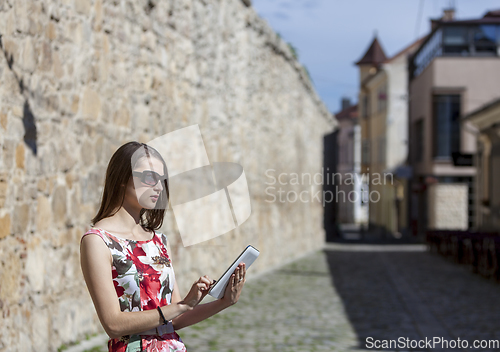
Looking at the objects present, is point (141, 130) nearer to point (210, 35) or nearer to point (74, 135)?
point (74, 135)

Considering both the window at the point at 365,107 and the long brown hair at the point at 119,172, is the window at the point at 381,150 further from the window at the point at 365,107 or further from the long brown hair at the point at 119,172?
the long brown hair at the point at 119,172

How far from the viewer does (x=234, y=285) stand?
207cm

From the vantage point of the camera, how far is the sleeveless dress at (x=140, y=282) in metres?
2.11

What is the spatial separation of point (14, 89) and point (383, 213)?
119ft

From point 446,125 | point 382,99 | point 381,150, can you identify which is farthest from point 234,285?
point 381,150

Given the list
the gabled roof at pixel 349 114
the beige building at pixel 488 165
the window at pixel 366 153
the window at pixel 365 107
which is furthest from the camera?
the gabled roof at pixel 349 114

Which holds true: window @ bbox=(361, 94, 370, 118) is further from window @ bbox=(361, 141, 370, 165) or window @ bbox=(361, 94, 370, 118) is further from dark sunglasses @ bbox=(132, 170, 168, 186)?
dark sunglasses @ bbox=(132, 170, 168, 186)

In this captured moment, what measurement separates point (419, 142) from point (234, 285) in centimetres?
2901

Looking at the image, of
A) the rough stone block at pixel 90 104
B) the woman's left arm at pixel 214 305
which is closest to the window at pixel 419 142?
the rough stone block at pixel 90 104

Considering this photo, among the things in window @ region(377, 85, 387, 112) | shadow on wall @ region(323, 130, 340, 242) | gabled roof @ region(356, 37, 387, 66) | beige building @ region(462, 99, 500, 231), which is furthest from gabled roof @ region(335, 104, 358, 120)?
beige building @ region(462, 99, 500, 231)

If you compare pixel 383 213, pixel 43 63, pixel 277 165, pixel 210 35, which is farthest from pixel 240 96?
pixel 383 213

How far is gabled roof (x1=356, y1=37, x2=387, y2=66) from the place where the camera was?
51.8m

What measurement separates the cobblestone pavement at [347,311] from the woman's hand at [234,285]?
12.6 feet

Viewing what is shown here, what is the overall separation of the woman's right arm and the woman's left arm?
119 millimetres
